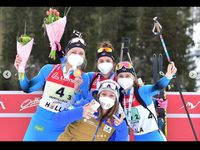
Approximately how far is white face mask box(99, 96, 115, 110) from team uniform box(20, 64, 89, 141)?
0.45 meters

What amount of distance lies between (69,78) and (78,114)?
0.66 m

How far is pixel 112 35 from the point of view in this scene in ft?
68.8

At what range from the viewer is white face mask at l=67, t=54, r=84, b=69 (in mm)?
4910

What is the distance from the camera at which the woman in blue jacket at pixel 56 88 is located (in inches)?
195

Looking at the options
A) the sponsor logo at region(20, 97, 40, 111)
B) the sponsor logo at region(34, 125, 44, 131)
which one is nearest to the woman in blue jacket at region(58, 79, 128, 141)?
the sponsor logo at region(34, 125, 44, 131)

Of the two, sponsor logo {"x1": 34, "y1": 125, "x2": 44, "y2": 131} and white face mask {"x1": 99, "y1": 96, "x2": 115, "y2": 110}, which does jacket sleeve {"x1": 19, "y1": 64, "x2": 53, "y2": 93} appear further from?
white face mask {"x1": 99, "y1": 96, "x2": 115, "y2": 110}

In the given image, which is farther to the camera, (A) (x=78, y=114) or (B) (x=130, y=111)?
(B) (x=130, y=111)

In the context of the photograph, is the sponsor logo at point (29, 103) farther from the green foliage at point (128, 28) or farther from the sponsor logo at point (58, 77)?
the green foliage at point (128, 28)

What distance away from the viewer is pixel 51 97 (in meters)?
5.03

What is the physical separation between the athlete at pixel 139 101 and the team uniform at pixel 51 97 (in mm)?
467
